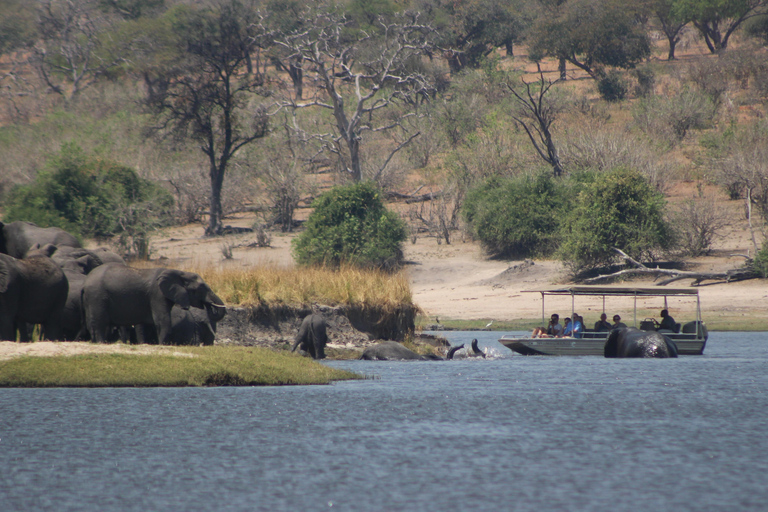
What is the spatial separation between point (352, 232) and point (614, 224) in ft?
33.9

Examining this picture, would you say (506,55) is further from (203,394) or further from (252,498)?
(252,498)

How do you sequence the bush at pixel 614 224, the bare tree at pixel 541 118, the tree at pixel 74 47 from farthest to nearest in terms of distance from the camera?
the tree at pixel 74 47 → the bare tree at pixel 541 118 → the bush at pixel 614 224

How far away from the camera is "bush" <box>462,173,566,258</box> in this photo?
4047 centimetres

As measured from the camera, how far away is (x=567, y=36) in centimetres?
6700

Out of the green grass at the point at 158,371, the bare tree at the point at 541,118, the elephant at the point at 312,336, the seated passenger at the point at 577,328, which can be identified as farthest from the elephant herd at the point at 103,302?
the bare tree at the point at 541,118

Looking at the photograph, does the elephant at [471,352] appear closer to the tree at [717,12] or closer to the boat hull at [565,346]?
the boat hull at [565,346]

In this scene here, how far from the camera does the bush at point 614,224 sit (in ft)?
120

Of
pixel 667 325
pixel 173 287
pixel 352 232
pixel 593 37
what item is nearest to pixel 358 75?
pixel 352 232

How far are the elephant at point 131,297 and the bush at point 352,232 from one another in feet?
60.6

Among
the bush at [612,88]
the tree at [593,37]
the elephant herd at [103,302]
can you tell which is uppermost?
the tree at [593,37]

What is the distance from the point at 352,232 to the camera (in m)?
39.7

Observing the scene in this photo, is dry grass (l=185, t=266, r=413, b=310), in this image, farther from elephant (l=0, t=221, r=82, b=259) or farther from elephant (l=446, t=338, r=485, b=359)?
elephant (l=0, t=221, r=82, b=259)

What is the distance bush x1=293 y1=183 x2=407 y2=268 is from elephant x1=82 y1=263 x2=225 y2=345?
18480 mm

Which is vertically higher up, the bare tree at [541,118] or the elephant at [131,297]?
the bare tree at [541,118]
